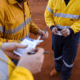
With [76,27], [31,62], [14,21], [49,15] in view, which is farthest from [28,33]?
[31,62]

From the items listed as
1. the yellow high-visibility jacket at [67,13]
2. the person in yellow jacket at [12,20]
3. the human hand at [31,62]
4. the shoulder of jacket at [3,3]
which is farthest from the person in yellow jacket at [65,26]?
the human hand at [31,62]

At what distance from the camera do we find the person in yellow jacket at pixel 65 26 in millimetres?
1993

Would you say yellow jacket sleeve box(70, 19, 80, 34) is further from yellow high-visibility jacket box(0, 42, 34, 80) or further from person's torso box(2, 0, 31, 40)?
yellow high-visibility jacket box(0, 42, 34, 80)

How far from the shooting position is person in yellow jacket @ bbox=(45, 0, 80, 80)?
1993 mm

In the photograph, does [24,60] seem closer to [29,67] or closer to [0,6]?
[29,67]

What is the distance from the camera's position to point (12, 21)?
1.52 m

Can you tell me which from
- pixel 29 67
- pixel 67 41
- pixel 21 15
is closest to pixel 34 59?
pixel 29 67

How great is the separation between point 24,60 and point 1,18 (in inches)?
31.8

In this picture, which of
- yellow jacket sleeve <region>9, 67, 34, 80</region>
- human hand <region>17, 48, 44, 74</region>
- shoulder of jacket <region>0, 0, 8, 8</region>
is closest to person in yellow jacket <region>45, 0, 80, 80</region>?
shoulder of jacket <region>0, 0, 8, 8</region>

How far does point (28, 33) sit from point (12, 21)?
1.98 ft

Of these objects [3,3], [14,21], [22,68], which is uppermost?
[3,3]

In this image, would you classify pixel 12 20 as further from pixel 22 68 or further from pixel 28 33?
pixel 22 68

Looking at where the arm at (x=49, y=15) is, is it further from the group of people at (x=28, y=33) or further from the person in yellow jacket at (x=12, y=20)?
the person in yellow jacket at (x=12, y=20)

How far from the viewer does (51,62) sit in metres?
3.22
